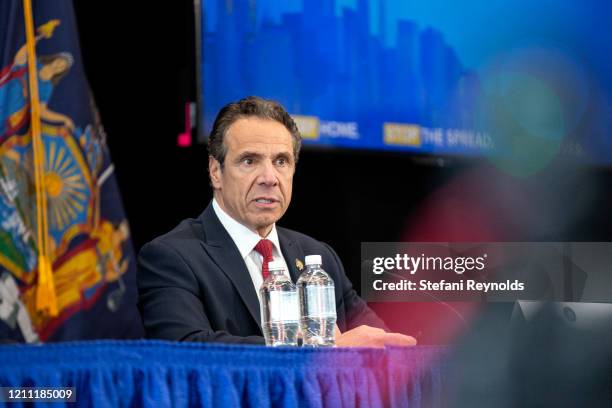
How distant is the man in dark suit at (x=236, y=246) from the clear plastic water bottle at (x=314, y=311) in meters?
0.08

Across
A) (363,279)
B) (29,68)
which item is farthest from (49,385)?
(363,279)

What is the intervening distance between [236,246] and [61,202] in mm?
726

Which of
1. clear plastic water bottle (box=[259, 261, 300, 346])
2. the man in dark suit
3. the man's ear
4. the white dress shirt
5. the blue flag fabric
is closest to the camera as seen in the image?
clear plastic water bottle (box=[259, 261, 300, 346])

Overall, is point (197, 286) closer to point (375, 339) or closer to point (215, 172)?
point (215, 172)

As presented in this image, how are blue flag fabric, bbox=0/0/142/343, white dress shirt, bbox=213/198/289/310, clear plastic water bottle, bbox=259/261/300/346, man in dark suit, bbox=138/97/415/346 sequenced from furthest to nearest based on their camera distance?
1. blue flag fabric, bbox=0/0/142/343
2. white dress shirt, bbox=213/198/289/310
3. man in dark suit, bbox=138/97/415/346
4. clear plastic water bottle, bbox=259/261/300/346

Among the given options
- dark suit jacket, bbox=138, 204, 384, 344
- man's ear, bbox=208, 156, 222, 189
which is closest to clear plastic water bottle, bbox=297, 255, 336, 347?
dark suit jacket, bbox=138, 204, 384, 344

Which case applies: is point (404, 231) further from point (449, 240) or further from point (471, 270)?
point (471, 270)

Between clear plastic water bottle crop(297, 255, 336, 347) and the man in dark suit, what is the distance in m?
0.08

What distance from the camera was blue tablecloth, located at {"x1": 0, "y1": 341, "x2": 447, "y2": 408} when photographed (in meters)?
1.39

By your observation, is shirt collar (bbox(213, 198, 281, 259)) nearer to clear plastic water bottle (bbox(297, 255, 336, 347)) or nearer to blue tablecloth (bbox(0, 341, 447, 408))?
clear plastic water bottle (bbox(297, 255, 336, 347))

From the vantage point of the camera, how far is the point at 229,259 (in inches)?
92.2

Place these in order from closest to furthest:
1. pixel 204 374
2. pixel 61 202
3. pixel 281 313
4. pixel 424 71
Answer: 1. pixel 204 374
2. pixel 281 313
3. pixel 61 202
4. pixel 424 71

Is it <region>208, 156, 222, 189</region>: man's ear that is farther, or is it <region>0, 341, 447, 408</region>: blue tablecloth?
<region>208, 156, 222, 189</region>: man's ear

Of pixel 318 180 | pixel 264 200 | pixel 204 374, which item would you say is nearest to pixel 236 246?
pixel 264 200
